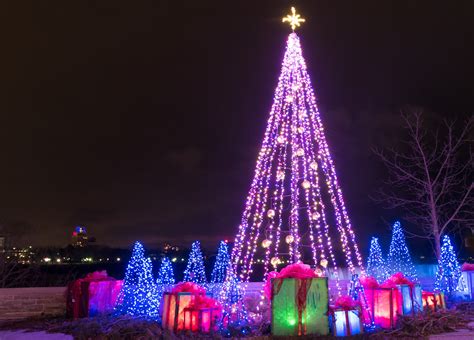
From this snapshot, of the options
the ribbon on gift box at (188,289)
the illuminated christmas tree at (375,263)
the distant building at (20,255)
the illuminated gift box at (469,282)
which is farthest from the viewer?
the distant building at (20,255)

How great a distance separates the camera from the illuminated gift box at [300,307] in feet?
20.9

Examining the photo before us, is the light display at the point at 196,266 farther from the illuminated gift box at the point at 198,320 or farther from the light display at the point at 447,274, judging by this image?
the light display at the point at 447,274

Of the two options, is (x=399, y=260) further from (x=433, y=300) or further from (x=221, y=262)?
(x=221, y=262)

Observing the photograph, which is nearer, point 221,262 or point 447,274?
point 221,262

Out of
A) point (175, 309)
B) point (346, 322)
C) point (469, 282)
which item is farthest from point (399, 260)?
point (175, 309)

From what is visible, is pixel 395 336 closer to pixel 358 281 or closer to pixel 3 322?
pixel 358 281

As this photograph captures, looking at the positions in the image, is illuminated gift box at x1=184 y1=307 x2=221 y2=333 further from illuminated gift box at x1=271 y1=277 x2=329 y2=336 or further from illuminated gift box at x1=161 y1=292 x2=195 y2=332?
illuminated gift box at x1=271 y1=277 x2=329 y2=336

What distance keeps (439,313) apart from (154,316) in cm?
471

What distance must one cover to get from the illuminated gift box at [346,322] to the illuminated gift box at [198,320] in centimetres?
183

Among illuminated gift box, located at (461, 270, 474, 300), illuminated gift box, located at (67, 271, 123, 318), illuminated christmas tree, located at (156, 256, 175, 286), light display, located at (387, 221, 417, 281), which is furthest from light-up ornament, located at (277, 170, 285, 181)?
light display, located at (387, 221, 417, 281)

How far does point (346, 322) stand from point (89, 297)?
4468mm

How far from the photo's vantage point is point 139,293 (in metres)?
8.63

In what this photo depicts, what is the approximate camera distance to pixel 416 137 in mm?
16641

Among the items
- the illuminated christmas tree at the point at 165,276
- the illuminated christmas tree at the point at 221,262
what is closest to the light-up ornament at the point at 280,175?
the illuminated christmas tree at the point at 221,262
